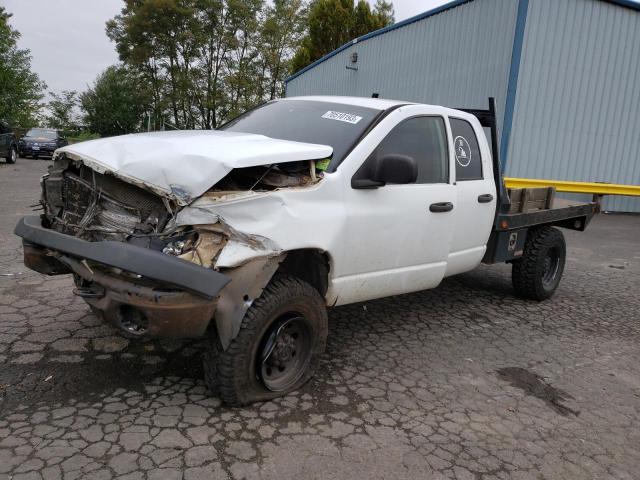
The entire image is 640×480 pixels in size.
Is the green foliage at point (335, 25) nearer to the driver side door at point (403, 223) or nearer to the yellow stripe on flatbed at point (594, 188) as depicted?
the yellow stripe on flatbed at point (594, 188)

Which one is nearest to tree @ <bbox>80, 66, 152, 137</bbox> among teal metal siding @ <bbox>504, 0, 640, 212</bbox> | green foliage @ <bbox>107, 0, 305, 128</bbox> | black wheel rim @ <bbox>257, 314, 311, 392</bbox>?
green foliage @ <bbox>107, 0, 305, 128</bbox>

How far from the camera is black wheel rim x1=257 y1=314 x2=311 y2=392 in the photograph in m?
3.08

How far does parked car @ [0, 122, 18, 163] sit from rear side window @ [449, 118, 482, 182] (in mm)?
18836

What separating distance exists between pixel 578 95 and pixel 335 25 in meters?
17.6

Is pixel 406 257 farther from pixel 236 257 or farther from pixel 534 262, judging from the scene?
pixel 534 262

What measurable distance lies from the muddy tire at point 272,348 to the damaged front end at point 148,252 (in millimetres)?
103

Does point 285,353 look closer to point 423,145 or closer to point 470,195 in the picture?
point 423,145

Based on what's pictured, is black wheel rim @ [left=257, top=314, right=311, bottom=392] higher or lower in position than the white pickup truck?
lower

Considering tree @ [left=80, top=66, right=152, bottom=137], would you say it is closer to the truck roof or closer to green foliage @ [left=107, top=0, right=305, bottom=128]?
green foliage @ [left=107, top=0, right=305, bottom=128]

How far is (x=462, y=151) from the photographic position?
14.8 ft

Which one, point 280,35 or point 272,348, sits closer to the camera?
point 272,348

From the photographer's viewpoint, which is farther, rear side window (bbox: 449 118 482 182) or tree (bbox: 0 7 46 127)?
tree (bbox: 0 7 46 127)

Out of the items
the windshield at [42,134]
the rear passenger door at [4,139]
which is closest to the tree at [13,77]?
the windshield at [42,134]

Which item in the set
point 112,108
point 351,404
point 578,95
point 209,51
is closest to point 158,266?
point 351,404
